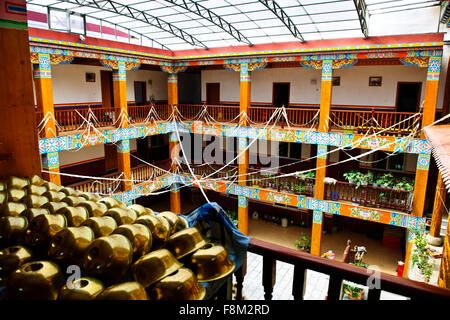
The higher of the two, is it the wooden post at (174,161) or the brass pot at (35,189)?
the brass pot at (35,189)

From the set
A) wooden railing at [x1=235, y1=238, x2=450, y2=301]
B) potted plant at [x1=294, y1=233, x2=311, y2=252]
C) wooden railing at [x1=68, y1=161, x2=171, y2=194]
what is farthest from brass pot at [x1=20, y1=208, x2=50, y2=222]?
potted plant at [x1=294, y1=233, x2=311, y2=252]

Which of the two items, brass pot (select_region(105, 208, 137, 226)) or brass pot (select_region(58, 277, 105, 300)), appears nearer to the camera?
brass pot (select_region(58, 277, 105, 300))

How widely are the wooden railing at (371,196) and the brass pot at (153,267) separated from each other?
12.2 meters

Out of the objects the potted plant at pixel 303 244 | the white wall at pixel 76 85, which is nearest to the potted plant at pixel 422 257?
the potted plant at pixel 303 244

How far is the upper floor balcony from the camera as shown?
38.5ft

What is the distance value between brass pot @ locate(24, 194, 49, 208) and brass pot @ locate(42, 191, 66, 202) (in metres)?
0.04

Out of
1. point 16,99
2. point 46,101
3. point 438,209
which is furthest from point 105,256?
point 438,209

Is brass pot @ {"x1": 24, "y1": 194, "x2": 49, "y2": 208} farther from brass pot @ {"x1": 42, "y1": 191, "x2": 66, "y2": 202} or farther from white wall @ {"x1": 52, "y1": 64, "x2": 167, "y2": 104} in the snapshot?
white wall @ {"x1": 52, "y1": 64, "x2": 167, "y2": 104}

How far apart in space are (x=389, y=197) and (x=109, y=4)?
1231 cm

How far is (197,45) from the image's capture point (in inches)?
619

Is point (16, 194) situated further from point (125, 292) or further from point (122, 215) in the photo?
point (125, 292)

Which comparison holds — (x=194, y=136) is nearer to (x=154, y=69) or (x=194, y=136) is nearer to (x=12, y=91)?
(x=154, y=69)

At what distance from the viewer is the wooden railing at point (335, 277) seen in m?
1.31

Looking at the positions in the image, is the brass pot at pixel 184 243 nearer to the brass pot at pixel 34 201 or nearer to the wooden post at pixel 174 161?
the brass pot at pixel 34 201
